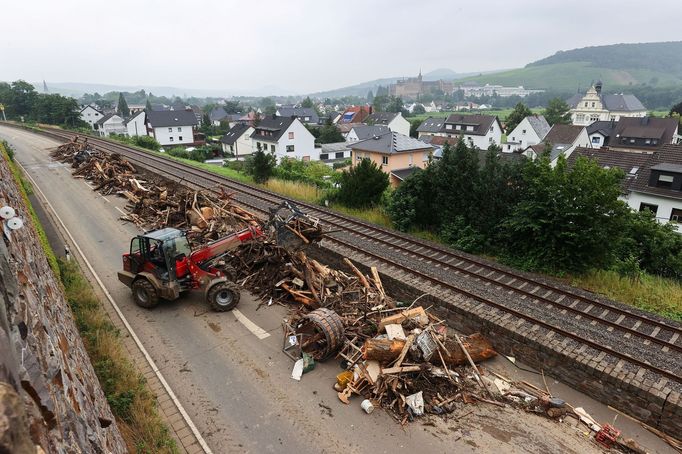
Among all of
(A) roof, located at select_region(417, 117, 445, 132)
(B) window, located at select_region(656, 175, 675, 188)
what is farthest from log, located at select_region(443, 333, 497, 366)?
(A) roof, located at select_region(417, 117, 445, 132)

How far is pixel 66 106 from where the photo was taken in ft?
225

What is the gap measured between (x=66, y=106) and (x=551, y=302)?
8017 cm

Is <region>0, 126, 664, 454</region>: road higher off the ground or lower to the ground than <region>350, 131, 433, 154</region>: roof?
lower

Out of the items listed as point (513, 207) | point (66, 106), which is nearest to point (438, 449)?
point (513, 207)

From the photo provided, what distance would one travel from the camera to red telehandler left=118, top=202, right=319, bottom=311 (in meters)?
12.2

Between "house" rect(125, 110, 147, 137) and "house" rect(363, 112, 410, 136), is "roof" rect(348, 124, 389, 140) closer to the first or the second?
"house" rect(363, 112, 410, 136)

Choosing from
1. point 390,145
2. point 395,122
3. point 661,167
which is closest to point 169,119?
point 395,122

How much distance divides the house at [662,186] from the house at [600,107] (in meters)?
80.3

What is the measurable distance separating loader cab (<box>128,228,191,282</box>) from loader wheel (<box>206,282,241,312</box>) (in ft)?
3.59

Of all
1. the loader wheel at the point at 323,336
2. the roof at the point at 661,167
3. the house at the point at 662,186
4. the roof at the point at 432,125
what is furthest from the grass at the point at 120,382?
the roof at the point at 432,125

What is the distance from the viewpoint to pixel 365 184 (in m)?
23.8

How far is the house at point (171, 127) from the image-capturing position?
78.5 meters

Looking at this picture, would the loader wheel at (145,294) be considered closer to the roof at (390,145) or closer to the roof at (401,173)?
the roof at (401,173)

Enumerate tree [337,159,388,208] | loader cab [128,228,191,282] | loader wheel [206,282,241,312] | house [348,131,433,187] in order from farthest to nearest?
house [348,131,433,187], tree [337,159,388,208], loader wheel [206,282,241,312], loader cab [128,228,191,282]
